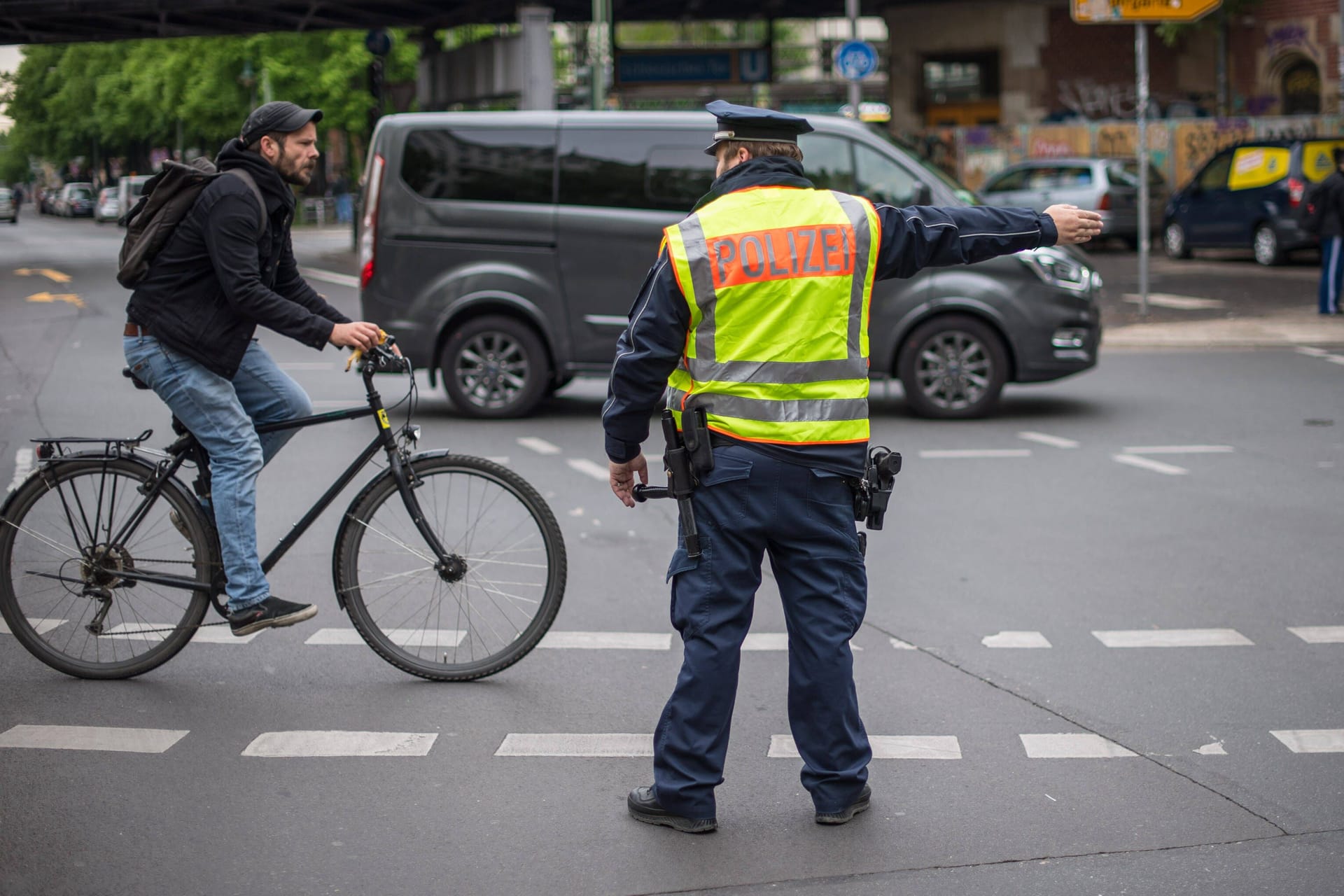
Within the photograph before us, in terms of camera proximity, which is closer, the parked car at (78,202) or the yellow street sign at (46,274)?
the yellow street sign at (46,274)

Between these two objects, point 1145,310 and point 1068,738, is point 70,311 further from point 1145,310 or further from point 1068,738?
point 1068,738

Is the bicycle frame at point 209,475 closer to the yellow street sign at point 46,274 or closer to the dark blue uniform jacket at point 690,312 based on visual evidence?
the dark blue uniform jacket at point 690,312

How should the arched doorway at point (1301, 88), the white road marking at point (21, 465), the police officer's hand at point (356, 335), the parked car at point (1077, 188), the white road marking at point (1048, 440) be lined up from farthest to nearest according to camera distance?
the arched doorway at point (1301, 88)
the parked car at point (1077, 188)
the white road marking at point (1048, 440)
the white road marking at point (21, 465)
the police officer's hand at point (356, 335)

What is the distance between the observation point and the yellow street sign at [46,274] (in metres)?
25.2

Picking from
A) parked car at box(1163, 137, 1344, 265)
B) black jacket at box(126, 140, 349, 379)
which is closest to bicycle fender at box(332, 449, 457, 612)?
black jacket at box(126, 140, 349, 379)

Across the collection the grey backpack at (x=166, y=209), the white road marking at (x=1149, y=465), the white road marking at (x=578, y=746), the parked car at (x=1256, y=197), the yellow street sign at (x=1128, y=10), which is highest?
the yellow street sign at (x=1128, y=10)

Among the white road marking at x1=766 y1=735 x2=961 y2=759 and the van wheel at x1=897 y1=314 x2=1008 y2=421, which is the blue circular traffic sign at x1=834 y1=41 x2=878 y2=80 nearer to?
the van wheel at x1=897 y1=314 x2=1008 y2=421

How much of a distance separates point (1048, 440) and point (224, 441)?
6367mm

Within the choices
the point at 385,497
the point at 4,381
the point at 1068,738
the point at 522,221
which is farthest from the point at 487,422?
the point at 1068,738

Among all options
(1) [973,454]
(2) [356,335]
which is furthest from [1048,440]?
(2) [356,335]

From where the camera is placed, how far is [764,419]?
3871 mm

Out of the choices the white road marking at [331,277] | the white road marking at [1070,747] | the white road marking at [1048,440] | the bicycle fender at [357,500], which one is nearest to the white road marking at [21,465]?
the bicycle fender at [357,500]

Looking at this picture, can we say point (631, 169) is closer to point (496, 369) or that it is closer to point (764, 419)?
point (496, 369)

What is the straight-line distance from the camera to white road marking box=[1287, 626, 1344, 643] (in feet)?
18.5
